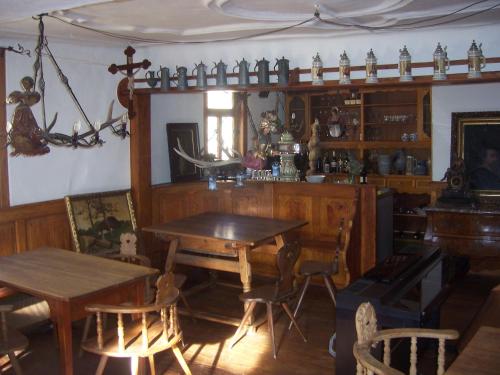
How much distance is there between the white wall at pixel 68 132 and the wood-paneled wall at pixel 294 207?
2.23 feet

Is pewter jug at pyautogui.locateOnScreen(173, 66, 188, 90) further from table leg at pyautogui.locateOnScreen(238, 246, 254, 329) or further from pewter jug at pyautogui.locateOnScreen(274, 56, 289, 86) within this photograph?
table leg at pyautogui.locateOnScreen(238, 246, 254, 329)

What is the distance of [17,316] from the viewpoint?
4844 mm

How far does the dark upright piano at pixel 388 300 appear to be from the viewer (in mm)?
3312

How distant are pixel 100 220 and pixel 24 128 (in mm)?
1790

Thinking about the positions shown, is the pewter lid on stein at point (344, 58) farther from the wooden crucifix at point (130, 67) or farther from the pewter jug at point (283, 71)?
the wooden crucifix at point (130, 67)

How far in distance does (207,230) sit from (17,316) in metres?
1.78

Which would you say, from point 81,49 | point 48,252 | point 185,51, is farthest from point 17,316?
point 185,51

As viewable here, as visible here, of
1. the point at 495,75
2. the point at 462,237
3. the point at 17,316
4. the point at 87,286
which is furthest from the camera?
the point at 462,237

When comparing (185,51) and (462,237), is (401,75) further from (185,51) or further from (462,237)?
(185,51)

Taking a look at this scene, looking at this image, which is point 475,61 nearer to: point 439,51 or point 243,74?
point 439,51

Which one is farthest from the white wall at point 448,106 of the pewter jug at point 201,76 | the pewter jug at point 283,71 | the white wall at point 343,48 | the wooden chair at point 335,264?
the pewter jug at point 201,76

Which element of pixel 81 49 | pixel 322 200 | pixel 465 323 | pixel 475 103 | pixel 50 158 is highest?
pixel 81 49

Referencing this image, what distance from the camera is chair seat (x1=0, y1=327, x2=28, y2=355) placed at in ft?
11.4

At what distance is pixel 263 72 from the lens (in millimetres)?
5383
